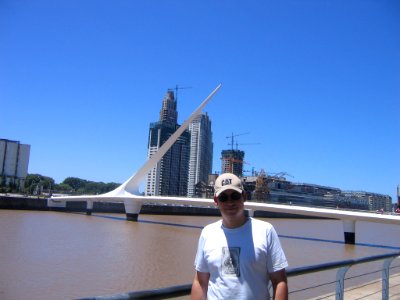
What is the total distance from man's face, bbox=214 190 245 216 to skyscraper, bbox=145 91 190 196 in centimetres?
9664

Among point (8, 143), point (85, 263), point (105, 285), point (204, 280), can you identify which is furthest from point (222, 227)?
point (8, 143)

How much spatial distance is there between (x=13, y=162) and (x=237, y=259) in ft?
280

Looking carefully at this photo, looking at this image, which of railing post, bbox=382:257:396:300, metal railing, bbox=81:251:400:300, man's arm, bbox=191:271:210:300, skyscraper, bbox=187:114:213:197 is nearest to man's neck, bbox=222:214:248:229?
man's arm, bbox=191:271:210:300

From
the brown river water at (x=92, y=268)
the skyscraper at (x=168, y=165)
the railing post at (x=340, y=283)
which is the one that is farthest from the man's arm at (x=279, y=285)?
the skyscraper at (x=168, y=165)

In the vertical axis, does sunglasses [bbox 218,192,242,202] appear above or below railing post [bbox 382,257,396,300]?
A: above

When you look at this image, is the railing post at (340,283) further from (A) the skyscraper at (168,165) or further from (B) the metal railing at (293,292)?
(A) the skyscraper at (168,165)

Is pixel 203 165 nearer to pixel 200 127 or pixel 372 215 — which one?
pixel 200 127

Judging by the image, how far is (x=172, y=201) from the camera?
122 ft

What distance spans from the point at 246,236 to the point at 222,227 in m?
0.15

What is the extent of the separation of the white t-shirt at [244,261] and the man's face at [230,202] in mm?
88

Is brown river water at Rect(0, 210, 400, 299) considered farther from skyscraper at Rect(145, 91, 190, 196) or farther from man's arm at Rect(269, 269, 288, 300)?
skyscraper at Rect(145, 91, 190, 196)

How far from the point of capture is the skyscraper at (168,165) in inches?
4028

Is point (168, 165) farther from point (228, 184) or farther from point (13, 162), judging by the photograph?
point (228, 184)

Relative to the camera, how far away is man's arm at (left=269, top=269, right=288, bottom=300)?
2.08 m
